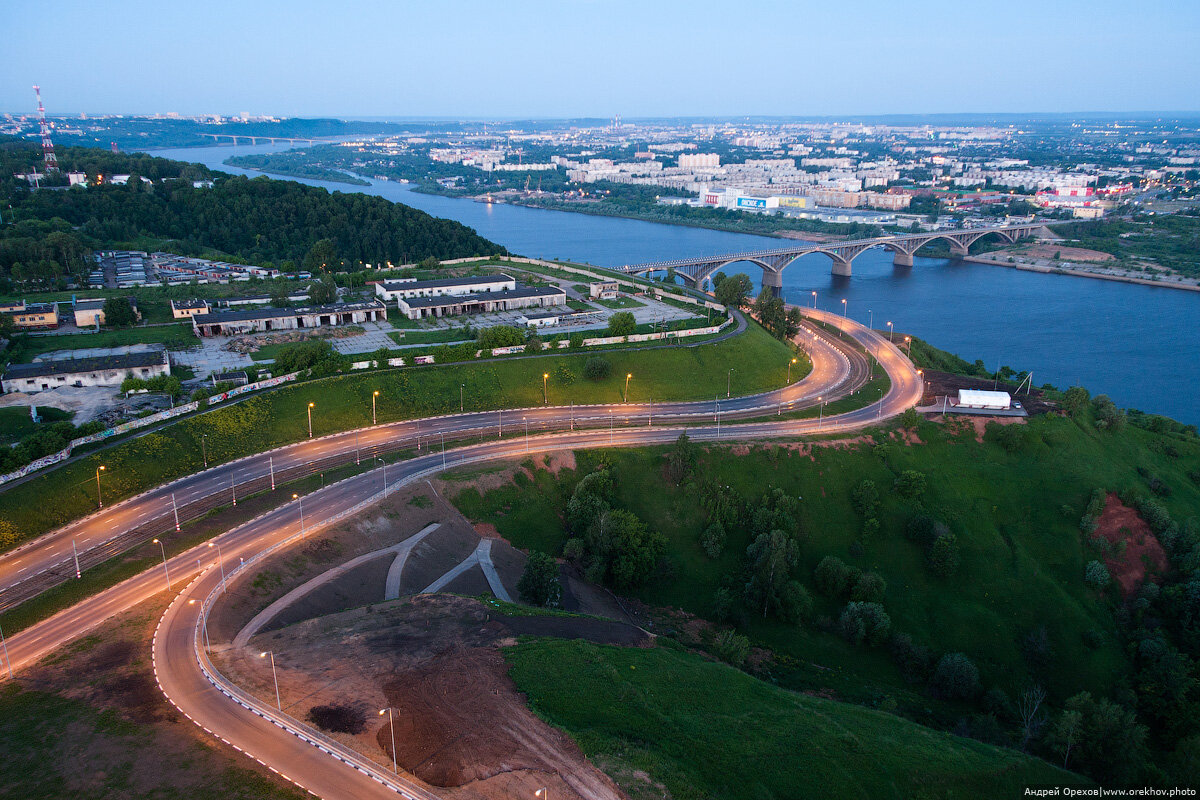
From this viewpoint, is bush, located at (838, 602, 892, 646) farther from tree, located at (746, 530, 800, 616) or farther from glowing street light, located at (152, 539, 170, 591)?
glowing street light, located at (152, 539, 170, 591)

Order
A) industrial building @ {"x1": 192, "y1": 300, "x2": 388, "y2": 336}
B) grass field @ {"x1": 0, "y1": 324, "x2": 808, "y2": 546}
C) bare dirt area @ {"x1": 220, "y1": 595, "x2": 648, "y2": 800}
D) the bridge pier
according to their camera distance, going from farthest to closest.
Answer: the bridge pier → industrial building @ {"x1": 192, "y1": 300, "x2": 388, "y2": 336} → grass field @ {"x1": 0, "y1": 324, "x2": 808, "y2": 546} → bare dirt area @ {"x1": 220, "y1": 595, "x2": 648, "y2": 800}

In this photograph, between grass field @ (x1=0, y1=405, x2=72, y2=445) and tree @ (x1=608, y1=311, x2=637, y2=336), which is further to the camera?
tree @ (x1=608, y1=311, x2=637, y2=336)

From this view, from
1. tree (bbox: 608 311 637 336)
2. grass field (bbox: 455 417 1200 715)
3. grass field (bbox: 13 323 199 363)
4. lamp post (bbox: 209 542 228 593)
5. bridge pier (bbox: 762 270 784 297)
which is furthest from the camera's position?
bridge pier (bbox: 762 270 784 297)

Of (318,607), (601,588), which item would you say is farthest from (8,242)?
(601,588)

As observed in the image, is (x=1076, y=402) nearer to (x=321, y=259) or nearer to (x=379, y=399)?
(x=379, y=399)

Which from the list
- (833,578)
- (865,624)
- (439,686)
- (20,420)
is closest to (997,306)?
(833,578)

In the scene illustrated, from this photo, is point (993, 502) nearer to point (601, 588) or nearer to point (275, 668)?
point (601, 588)

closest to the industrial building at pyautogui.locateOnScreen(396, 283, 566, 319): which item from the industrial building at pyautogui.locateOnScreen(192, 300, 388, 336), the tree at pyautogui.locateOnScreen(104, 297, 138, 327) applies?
the industrial building at pyautogui.locateOnScreen(192, 300, 388, 336)
